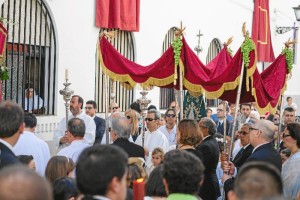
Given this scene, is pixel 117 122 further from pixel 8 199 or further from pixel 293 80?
pixel 293 80

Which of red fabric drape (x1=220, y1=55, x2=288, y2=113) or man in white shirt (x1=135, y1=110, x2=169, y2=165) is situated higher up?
red fabric drape (x1=220, y1=55, x2=288, y2=113)

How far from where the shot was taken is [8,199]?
7.73 ft

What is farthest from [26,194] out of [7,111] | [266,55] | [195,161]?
[266,55]

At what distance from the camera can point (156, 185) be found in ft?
15.0

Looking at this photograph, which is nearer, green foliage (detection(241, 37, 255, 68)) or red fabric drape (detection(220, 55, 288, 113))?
green foliage (detection(241, 37, 255, 68))

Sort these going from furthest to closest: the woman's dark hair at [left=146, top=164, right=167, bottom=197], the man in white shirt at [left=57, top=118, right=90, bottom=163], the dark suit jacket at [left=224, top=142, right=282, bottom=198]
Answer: the man in white shirt at [left=57, top=118, right=90, bottom=163]
the dark suit jacket at [left=224, top=142, right=282, bottom=198]
the woman's dark hair at [left=146, top=164, right=167, bottom=197]

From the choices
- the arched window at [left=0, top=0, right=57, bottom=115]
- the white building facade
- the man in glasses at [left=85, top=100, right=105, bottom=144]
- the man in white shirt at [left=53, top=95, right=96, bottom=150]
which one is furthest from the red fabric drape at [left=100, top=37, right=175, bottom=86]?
the white building facade

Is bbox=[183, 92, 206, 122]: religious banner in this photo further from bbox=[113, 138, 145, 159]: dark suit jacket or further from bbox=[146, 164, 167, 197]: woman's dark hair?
bbox=[146, 164, 167, 197]: woman's dark hair

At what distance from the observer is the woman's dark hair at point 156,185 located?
4.53 metres

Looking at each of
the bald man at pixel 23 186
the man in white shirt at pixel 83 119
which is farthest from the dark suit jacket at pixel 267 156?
the bald man at pixel 23 186

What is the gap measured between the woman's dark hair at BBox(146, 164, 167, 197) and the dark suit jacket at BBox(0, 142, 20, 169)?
89 centimetres

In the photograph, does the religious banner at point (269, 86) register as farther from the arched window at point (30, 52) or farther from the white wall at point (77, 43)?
the white wall at point (77, 43)

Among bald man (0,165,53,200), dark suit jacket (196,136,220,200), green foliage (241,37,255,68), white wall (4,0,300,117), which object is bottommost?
dark suit jacket (196,136,220,200)

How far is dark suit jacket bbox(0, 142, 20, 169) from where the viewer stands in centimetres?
454
